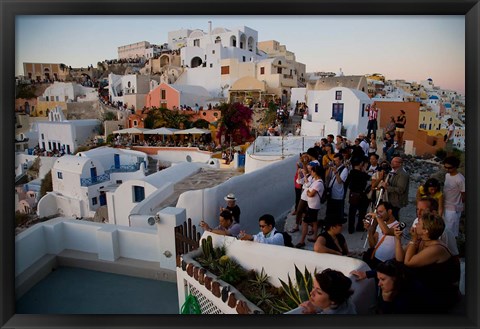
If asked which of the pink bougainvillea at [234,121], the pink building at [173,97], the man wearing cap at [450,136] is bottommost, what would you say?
the man wearing cap at [450,136]

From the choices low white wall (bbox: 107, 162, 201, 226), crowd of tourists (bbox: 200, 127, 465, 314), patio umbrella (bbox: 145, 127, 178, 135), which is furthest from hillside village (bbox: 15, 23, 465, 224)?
crowd of tourists (bbox: 200, 127, 465, 314)

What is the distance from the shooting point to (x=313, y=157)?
13.8ft

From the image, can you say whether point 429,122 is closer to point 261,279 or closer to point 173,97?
point 261,279

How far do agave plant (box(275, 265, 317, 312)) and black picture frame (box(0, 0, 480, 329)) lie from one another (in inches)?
8.6

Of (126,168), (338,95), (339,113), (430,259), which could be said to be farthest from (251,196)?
(126,168)

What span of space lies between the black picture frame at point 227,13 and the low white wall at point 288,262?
0.18m

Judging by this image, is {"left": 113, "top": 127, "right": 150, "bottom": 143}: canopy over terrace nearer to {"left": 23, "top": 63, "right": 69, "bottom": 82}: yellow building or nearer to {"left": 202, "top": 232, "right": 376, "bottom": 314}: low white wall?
{"left": 23, "top": 63, "right": 69, "bottom": 82}: yellow building

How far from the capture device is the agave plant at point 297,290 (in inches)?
105

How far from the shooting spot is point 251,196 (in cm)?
452

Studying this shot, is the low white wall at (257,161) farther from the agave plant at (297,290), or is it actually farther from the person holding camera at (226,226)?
the agave plant at (297,290)

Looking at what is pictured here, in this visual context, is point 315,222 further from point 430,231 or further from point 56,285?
point 56,285

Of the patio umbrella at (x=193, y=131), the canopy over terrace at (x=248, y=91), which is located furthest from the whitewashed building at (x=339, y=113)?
the canopy over terrace at (x=248, y=91)

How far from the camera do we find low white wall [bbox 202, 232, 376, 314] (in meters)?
2.48

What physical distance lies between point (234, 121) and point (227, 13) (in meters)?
18.6
